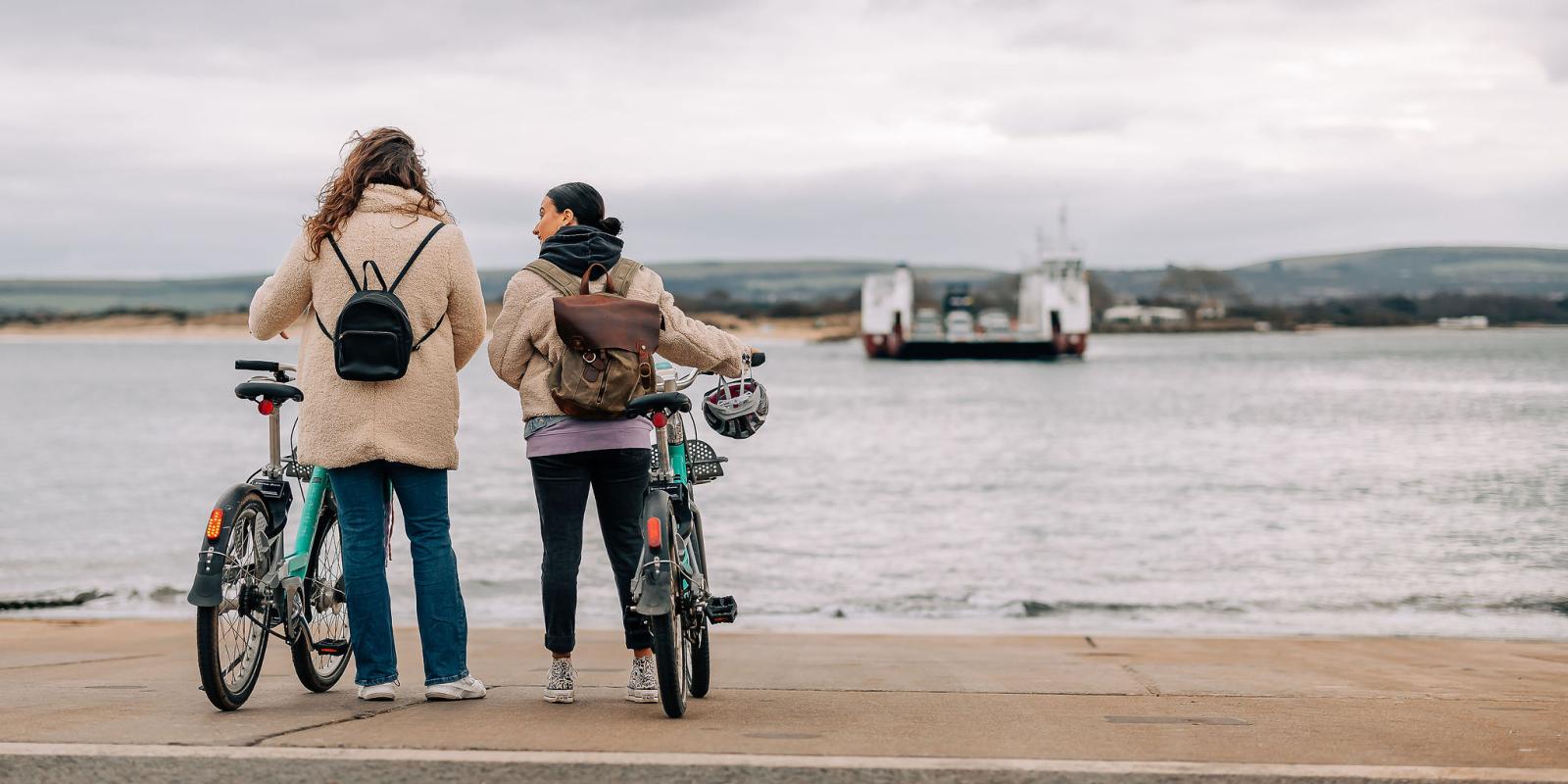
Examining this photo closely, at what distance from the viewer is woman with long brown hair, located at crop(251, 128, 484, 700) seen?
4.36 m

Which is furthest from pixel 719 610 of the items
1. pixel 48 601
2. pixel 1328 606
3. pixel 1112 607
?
pixel 1328 606

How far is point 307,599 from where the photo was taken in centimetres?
478

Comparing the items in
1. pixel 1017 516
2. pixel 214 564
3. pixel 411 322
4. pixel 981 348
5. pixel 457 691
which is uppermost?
pixel 411 322

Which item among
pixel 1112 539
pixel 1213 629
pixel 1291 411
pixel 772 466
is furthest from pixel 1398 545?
pixel 1291 411

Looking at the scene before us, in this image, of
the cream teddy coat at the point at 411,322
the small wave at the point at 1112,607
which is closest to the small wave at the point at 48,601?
the small wave at the point at 1112,607

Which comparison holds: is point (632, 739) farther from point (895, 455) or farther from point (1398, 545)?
point (895, 455)

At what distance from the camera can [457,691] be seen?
464cm

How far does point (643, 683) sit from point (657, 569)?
0.64m

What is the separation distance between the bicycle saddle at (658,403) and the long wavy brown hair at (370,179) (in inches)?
36.3

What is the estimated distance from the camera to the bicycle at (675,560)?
414 centimetres

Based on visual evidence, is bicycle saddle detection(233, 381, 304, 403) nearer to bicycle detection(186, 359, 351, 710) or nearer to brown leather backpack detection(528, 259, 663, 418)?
bicycle detection(186, 359, 351, 710)

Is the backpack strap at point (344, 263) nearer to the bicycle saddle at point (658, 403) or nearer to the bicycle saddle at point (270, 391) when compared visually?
the bicycle saddle at point (270, 391)

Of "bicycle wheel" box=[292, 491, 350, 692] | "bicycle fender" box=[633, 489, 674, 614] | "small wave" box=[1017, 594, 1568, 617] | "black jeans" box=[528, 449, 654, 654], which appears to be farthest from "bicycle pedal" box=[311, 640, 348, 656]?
"small wave" box=[1017, 594, 1568, 617]

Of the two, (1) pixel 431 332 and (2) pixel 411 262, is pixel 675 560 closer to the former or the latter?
(1) pixel 431 332
